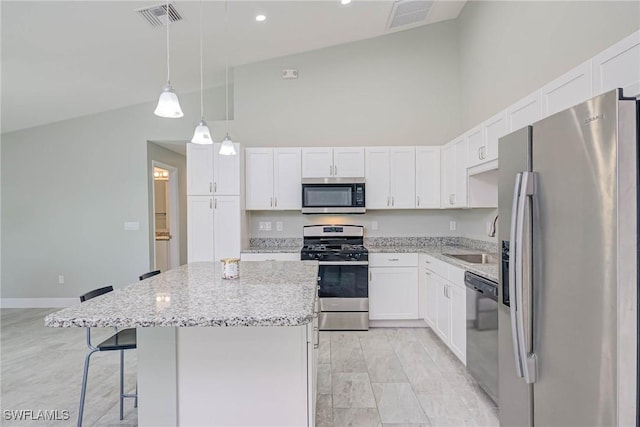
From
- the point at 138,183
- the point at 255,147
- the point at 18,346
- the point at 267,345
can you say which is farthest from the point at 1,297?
the point at 267,345

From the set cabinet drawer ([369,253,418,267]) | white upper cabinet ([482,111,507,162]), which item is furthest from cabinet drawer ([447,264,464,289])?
Answer: white upper cabinet ([482,111,507,162])

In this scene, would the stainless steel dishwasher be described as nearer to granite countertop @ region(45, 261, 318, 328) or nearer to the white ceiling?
granite countertop @ region(45, 261, 318, 328)

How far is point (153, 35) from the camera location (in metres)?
3.23

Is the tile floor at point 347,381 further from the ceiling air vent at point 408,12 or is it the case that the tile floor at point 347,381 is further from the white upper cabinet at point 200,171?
the ceiling air vent at point 408,12

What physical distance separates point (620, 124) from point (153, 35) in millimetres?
3662

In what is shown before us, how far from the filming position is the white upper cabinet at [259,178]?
405 centimetres

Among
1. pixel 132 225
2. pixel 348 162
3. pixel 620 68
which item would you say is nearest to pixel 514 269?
pixel 620 68

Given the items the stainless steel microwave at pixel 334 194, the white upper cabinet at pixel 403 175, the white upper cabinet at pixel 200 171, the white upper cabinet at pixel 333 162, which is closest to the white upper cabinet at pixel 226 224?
the white upper cabinet at pixel 200 171

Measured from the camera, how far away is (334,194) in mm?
3951

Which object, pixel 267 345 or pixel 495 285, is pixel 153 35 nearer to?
pixel 267 345

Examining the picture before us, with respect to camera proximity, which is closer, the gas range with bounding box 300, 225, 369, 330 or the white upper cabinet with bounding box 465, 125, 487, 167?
the white upper cabinet with bounding box 465, 125, 487, 167

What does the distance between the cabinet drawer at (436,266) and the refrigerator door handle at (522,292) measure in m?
1.64

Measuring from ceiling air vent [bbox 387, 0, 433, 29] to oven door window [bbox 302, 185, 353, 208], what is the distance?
204cm

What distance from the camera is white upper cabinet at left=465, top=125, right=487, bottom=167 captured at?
2.86 m
